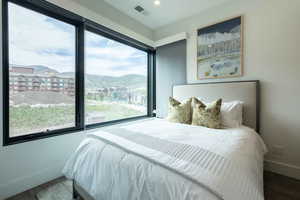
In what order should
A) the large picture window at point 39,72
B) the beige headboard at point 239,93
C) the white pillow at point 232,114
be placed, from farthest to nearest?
the beige headboard at point 239,93
the white pillow at point 232,114
the large picture window at point 39,72

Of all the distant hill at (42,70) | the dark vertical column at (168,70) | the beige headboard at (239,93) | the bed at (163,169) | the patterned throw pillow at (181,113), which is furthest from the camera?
the dark vertical column at (168,70)

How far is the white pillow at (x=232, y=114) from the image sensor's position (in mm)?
2033

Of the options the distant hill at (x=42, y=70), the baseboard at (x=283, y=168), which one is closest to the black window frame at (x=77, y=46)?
the distant hill at (x=42, y=70)

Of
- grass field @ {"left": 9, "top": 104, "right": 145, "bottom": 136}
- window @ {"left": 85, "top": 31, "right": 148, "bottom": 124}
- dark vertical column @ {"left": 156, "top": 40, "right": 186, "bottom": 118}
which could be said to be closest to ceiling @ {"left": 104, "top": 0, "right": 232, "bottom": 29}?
dark vertical column @ {"left": 156, "top": 40, "right": 186, "bottom": 118}

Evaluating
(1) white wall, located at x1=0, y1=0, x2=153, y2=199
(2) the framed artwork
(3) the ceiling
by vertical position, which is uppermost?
(3) the ceiling

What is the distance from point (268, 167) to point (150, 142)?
6.72 ft

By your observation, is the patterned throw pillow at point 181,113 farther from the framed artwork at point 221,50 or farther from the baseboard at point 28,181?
the baseboard at point 28,181

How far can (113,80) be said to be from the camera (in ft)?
9.50

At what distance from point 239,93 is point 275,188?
1.30 meters

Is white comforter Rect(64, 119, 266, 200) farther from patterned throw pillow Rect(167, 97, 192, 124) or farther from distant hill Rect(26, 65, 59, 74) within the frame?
distant hill Rect(26, 65, 59, 74)

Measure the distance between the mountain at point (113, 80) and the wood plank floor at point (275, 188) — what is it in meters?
1.51

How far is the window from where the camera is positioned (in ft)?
8.12

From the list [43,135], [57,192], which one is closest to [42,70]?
[43,135]

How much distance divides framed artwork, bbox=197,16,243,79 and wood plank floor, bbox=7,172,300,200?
5.20ft
